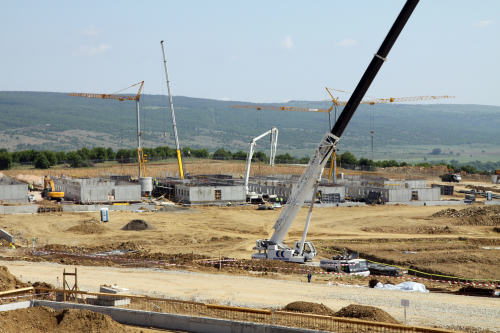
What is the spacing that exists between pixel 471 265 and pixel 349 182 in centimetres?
4300

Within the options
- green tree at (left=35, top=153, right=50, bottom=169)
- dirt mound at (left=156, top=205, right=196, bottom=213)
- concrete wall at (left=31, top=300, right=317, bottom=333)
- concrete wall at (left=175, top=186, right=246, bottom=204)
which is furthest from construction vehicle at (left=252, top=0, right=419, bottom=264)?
green tree at (left=35, top=153, right=50, bottom=169)

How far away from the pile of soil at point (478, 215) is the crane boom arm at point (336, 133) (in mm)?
23761

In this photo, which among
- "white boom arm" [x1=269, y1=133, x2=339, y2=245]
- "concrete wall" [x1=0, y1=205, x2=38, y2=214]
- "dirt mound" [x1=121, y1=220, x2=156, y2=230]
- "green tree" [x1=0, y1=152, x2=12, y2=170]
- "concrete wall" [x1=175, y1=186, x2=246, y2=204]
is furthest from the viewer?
"green tree" [x1=0, y1=152, x2=12, y2=170]

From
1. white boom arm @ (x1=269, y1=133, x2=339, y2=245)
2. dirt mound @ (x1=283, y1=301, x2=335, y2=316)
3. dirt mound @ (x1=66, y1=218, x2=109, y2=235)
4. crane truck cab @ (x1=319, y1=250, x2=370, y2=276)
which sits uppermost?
white boom arm @ (x1=269, y1=133, x2=339, y2=245)

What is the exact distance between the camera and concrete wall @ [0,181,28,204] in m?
54.2

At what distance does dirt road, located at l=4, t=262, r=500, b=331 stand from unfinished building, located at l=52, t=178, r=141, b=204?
29402mm

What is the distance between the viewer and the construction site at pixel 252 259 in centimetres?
1645

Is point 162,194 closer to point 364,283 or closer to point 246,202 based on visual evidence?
point 246,202

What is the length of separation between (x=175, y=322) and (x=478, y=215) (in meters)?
37.9

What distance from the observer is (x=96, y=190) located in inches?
2235

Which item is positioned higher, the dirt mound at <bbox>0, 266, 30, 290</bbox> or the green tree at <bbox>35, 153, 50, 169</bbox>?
the green tree at <bbox>35, 153, 50, 169</bbox>

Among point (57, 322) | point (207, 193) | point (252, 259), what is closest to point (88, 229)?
point (252, 259)

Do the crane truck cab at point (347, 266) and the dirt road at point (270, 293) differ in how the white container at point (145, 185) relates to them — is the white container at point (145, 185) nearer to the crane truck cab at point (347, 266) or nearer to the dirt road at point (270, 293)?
the dirt road at point (270, 293)

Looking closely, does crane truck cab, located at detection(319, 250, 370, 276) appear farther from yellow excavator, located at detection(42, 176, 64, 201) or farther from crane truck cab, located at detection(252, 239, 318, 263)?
yellow excavator, located at detection(42, 176, 64, 201)
